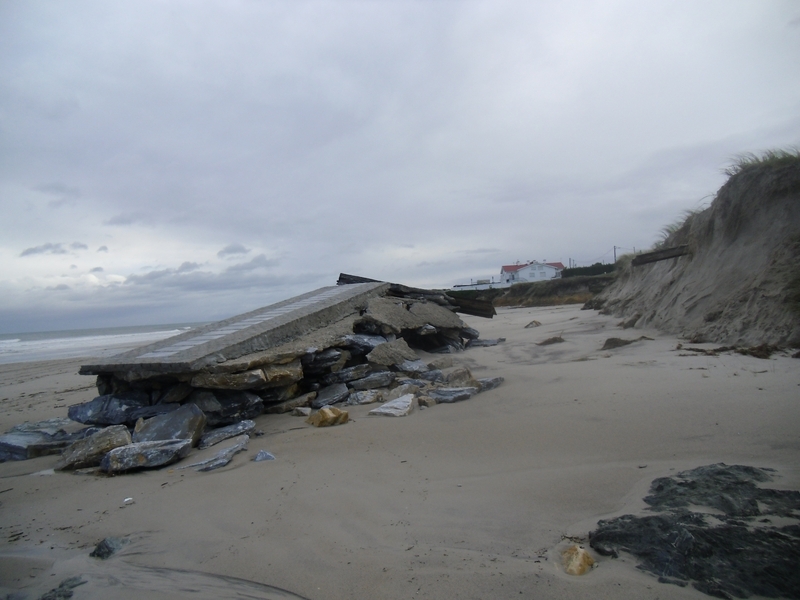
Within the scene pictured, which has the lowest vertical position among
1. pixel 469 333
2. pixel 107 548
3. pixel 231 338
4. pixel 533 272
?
pixel 107 548

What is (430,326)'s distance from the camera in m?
7.91

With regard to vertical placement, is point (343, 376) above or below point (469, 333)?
below

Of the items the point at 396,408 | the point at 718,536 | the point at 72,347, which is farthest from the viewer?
the point at 72,347

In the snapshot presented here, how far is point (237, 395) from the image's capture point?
487cm

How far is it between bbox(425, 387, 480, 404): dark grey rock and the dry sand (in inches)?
4.4

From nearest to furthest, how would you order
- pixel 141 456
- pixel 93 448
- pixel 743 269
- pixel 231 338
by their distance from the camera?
pixel 141 456, pixel 93 448, pixel 231 338, pixel 743 269

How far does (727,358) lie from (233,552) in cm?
501

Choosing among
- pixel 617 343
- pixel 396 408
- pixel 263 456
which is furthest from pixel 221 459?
pixel 617 343

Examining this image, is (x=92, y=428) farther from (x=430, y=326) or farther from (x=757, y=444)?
(x=757, y=444)

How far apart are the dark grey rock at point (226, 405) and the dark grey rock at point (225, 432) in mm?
173

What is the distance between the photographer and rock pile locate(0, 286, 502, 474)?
4.02m

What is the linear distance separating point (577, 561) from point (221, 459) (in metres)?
2.76

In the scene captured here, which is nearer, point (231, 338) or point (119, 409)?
point (119, 409)

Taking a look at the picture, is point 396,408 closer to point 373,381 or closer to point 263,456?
point 373,381
